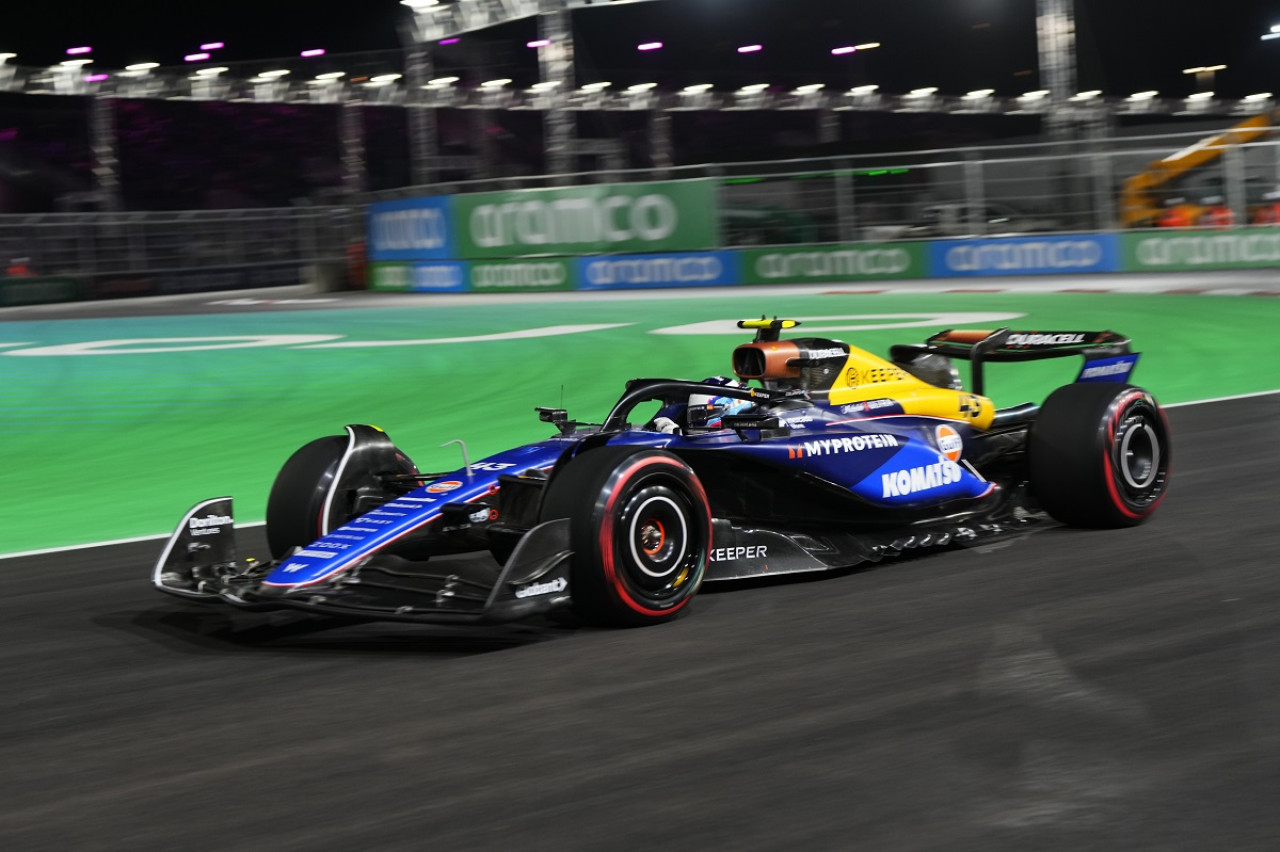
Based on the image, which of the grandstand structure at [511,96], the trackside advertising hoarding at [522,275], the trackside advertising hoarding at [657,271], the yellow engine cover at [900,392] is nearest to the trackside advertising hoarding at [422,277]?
the trackside advertising hoarding at [522,275]

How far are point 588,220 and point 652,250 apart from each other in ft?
5.44

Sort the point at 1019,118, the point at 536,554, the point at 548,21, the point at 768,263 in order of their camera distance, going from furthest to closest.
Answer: the point at 1019,118 < the point at 548,21 < the point at 768,263 < the point at 536,554

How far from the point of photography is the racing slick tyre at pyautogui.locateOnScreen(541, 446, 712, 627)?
5.36 metres

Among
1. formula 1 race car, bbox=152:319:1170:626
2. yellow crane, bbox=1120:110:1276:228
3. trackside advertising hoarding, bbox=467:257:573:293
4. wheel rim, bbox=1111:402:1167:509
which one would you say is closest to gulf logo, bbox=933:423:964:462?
formula 1 race car, bbox=152:319:1170:626

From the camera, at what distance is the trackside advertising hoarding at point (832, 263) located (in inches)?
982

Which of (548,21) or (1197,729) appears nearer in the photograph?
(1197,729)

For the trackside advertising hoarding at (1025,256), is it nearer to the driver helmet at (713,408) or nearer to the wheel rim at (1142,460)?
the wheel rim at (1142,460)

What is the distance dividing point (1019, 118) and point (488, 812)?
46.5 m

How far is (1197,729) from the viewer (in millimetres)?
4043

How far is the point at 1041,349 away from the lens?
7488mm

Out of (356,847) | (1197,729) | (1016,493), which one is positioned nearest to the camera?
(356,847)

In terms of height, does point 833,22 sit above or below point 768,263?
above

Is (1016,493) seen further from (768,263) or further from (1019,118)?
(1019,118)

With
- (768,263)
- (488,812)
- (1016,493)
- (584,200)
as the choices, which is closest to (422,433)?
(1016,493)
